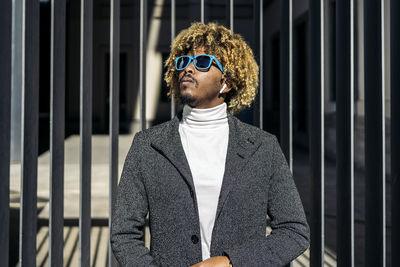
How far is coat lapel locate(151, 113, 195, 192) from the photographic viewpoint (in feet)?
4.50

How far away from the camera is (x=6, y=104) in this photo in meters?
2.01

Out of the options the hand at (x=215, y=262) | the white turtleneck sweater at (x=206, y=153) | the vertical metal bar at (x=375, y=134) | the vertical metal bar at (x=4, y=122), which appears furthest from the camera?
the vertical metal bar at (x=375, y=134)

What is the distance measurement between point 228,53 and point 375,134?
1.03 meters

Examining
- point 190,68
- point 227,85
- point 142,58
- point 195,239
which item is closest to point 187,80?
point 190,68

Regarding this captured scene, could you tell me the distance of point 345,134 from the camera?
2.11 metres

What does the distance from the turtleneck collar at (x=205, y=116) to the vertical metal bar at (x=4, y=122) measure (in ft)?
3.20

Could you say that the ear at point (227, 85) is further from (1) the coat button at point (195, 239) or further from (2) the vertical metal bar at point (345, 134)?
(2) the vertical metal bar at point (345, 134)

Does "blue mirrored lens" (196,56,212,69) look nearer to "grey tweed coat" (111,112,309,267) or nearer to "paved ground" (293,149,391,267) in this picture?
"grey tweed coat" (111,112,309,267)

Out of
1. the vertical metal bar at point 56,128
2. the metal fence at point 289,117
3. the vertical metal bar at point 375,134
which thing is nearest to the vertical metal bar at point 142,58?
the metal fence at point 289,117

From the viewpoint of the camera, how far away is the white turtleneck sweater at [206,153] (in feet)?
4.58

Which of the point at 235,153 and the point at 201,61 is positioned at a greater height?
the point at 201,61

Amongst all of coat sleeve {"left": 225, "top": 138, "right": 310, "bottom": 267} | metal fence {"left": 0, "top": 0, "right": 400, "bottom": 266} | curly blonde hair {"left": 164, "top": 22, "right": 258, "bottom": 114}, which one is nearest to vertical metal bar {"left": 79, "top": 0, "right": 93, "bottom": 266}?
metal fence {"left": 0, "top": 0, "right": 400, "bottom": 266}

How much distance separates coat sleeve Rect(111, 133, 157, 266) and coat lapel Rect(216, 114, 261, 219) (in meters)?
0.26

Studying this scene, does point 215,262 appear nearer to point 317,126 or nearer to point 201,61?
point 201,61
